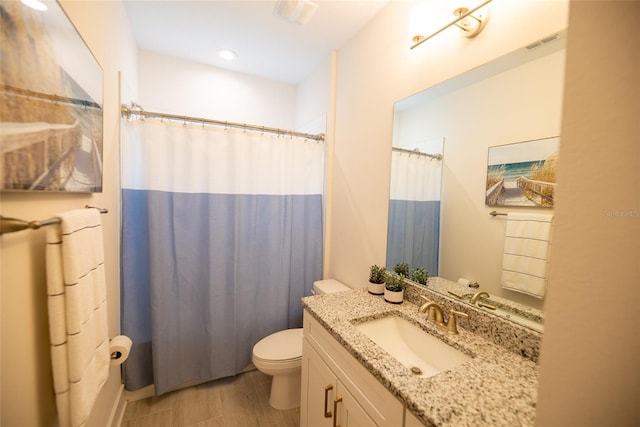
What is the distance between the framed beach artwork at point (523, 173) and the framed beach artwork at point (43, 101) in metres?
1.47

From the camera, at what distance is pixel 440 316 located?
3.41 feet

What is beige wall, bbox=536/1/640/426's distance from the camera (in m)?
0.32

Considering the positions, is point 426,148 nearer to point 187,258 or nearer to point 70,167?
point 70,167

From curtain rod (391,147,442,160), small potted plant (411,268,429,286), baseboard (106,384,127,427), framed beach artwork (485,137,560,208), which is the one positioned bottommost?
baseboard (106,384,127,427)

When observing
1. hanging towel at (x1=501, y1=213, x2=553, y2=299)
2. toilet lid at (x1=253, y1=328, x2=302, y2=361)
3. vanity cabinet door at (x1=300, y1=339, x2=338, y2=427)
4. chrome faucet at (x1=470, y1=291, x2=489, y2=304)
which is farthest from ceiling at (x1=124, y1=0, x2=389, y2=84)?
toilet lid at (x1=253, y1=328, x2=302, y2=361)

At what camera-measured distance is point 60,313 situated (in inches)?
26.5

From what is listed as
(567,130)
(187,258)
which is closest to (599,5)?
(567,130)

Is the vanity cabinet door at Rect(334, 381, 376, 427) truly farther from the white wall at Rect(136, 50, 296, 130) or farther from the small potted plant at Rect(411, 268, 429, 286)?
the white wall at Rect(136, 50, 296, 130)

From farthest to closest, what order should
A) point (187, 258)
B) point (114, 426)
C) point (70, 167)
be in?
point (187, 258) < point (114, 426) < point (70, 167)

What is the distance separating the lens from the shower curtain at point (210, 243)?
159 centimetres

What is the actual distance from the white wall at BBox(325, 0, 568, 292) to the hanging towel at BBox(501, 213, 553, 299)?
17cm

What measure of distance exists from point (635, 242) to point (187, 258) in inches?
77.7

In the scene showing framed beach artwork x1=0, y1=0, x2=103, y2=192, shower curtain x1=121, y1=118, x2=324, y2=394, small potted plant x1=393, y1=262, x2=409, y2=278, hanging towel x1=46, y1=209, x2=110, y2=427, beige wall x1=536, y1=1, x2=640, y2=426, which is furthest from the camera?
shower curtain x1=121, y1=118, x2=324, y2=394

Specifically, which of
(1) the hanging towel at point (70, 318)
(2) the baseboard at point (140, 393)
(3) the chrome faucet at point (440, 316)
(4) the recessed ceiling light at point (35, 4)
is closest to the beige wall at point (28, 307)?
(1) the hanging towel at point (70, 318)
